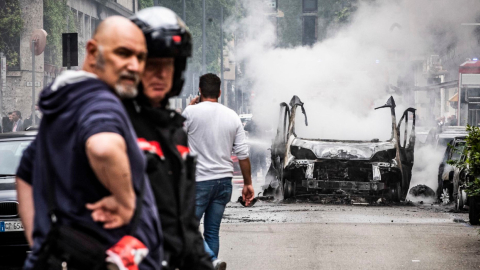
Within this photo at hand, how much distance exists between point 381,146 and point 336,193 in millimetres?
1131

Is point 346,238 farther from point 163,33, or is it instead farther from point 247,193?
point 163,33

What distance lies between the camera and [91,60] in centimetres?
247

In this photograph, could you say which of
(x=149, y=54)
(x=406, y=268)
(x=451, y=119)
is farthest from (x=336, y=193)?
(x=451, y=119)

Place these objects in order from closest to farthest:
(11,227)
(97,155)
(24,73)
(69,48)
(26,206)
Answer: (97,155)
(26,206)
(11,227)
(69,48)
(24,73)

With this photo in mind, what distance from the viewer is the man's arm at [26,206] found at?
8.54ft

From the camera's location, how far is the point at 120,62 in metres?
2.42

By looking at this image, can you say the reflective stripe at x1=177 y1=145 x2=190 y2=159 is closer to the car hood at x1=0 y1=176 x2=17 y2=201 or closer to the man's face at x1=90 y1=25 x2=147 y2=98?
the man's face at x1=90 y1=25 x2=147 y2=98

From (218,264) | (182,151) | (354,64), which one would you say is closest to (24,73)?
(354,64)

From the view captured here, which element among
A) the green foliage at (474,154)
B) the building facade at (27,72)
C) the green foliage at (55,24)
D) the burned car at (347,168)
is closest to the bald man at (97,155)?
the green foliage at (474,154)

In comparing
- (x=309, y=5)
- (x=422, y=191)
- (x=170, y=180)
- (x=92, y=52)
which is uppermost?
(x=309, y=5)

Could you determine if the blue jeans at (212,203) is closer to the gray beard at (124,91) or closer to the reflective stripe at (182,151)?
the reflective stripe at (182,151)

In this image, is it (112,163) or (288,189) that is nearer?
(112,163)

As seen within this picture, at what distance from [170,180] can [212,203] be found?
338 centimetres

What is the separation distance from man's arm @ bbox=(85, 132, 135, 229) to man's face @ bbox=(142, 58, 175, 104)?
1.65ft
